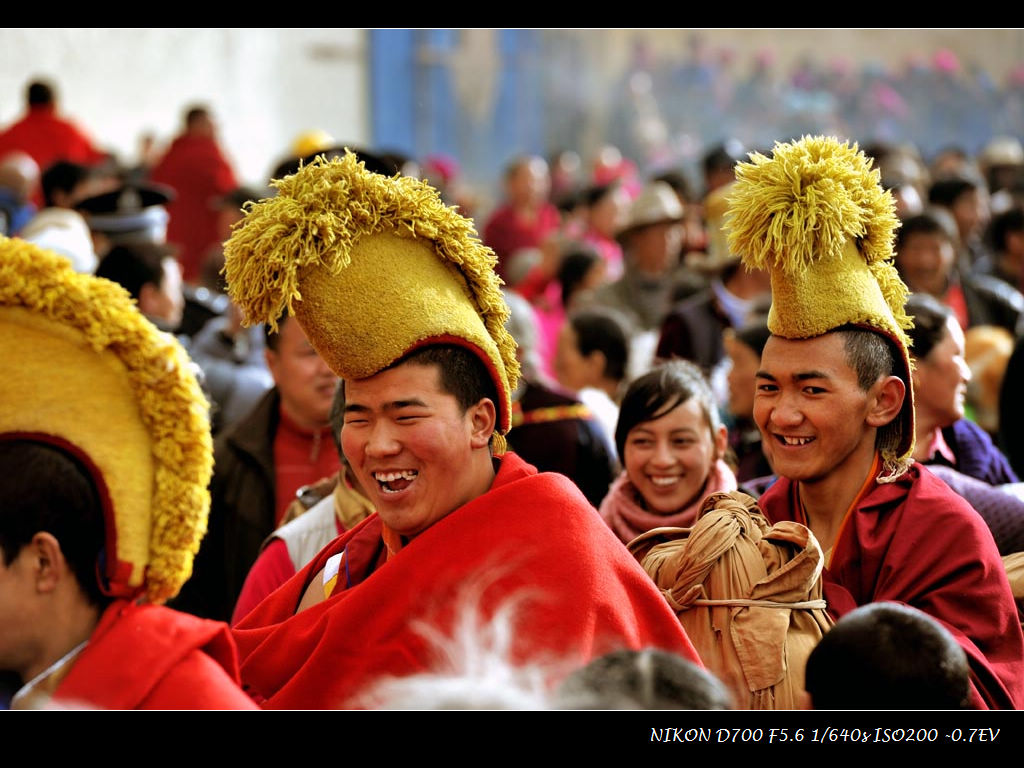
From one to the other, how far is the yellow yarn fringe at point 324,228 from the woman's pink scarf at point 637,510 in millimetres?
1285

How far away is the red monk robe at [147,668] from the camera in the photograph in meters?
2.29

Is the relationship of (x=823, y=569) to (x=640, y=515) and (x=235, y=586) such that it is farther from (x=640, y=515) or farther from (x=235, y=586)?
(x=235, y=586)

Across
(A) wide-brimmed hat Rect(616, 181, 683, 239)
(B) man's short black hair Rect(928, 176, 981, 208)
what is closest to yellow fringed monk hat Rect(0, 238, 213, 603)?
(A) wide-brimmed hat Rect(616, 181, 683, 239)

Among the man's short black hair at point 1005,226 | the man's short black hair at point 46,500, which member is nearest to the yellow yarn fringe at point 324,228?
the man's short black hair at point 46,500

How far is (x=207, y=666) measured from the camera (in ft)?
7.77

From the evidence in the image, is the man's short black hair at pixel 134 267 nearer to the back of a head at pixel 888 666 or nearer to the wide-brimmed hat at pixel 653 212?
the wide-brimmed hat at pixel 653 212

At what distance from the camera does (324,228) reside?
2969 mm

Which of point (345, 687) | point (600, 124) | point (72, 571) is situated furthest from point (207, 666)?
point (600, 124)

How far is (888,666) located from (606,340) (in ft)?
13.6

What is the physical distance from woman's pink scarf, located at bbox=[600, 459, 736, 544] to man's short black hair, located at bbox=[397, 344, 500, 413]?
1.12 meters

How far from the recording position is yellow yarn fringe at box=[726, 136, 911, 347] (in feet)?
11.0

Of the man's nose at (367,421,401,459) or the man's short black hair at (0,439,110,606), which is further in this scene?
the man's nose at (367,421,401,459)

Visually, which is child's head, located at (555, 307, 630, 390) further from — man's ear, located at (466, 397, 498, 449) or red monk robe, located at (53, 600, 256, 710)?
red monk robe, located at (53, 600, 256, 710)

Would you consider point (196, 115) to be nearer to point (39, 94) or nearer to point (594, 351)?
point (39, 94)
